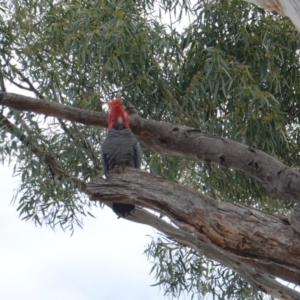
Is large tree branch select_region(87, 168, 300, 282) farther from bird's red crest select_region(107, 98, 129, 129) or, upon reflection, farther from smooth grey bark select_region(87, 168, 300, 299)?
bird's red crest select_region(107, 98, 129, 129)

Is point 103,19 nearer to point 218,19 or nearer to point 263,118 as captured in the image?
point 218,19

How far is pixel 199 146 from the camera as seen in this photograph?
112 inches

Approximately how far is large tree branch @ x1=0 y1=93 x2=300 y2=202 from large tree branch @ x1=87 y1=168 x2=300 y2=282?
15 cm

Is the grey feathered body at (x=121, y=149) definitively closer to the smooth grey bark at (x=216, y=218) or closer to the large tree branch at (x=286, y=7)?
the smooth grey bark at (x=216, y=218)

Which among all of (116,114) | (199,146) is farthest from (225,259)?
(116,114)

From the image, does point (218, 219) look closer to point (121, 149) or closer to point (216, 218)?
point (216, 218)

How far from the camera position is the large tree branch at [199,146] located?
2.56m

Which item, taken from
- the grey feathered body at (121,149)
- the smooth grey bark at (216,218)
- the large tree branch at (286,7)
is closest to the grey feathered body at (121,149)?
the grey feathered body at (121,149)

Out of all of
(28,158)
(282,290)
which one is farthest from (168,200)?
(28,158)

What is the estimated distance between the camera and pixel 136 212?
3.64 m

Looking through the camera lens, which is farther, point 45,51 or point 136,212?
point 45,51

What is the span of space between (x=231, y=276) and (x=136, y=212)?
1447 mm

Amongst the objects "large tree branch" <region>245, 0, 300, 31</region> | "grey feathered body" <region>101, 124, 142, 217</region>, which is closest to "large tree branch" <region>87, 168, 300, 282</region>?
"grey feathered body" <region>101, 124, 142, 217</region>

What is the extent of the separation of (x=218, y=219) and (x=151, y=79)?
1643mm
